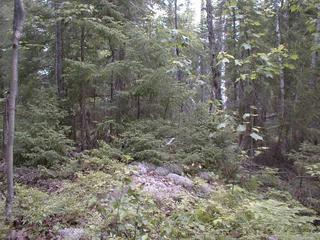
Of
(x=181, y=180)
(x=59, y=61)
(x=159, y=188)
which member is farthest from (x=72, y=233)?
(x=59, y=61)

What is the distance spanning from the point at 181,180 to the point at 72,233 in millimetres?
3927

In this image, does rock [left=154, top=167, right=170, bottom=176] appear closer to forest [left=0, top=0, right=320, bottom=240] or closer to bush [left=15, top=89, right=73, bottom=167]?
forest [left=0, top=0, right=320, bottom=240]

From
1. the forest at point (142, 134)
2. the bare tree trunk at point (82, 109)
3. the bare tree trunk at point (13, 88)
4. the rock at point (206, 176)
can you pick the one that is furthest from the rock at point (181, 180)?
the bare tree trunk at point (13, 88)

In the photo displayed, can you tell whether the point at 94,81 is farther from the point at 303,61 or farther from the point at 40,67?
the point at 303,61

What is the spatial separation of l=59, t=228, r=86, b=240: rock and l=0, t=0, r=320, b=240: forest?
0.03m

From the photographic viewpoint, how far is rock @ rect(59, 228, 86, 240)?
4.86 m

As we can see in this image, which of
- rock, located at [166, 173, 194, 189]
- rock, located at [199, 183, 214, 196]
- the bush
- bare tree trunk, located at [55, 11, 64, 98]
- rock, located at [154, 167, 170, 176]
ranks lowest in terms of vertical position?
rock, located at [199, 183, 214, 196]

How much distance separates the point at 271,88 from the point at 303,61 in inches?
84.4

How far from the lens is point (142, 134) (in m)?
10.1

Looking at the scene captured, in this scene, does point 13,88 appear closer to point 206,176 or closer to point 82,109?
point 206,176

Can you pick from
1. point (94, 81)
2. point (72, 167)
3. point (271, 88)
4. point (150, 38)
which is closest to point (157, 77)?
point (150, 38)

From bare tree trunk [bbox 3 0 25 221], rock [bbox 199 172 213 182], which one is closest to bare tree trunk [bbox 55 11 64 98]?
rock [bbox 199 172 213 182]

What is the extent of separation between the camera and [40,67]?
43.1 ft

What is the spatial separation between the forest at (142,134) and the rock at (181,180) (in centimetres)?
4
